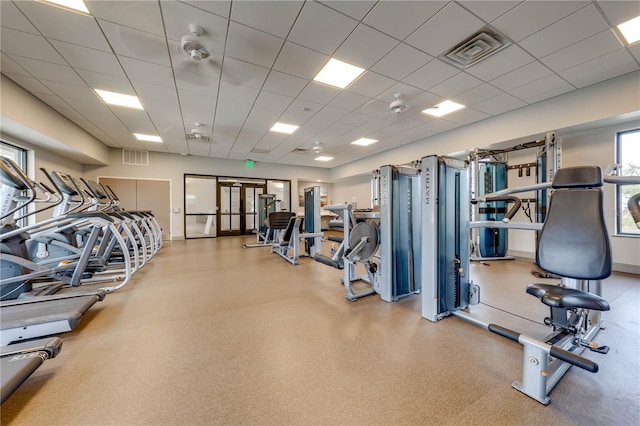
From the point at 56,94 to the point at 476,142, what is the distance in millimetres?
8467

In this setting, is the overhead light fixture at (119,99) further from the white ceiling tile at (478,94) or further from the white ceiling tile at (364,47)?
the white ceiling tile at (478,94)

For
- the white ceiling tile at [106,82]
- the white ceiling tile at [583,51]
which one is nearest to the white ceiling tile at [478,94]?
the white ceiling tile at [583,51]

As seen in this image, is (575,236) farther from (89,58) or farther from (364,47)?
(89,58)

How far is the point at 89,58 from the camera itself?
314 cm

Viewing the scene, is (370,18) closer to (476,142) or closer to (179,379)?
(179,379)

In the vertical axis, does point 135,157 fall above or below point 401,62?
below

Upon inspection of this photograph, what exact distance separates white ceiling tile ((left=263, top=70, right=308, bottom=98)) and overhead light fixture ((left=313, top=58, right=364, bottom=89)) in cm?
30

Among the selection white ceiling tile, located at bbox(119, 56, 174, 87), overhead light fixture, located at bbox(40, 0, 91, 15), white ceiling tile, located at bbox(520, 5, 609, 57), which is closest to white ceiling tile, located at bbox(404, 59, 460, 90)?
white ceiling tile, located at bbox(520, 5, 609, 57)

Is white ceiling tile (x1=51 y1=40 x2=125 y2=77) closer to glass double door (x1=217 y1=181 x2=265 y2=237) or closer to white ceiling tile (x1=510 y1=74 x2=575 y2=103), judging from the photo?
glass double door (x1=217 y1=181 x2=265 y2=237)

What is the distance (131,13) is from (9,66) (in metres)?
2.56

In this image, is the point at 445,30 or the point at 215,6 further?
the point at 445,30

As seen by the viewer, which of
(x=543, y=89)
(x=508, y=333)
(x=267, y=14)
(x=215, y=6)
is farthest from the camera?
(x=543, y=89)

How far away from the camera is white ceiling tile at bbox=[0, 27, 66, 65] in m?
2.71

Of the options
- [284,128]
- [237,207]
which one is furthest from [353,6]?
[237,207]
